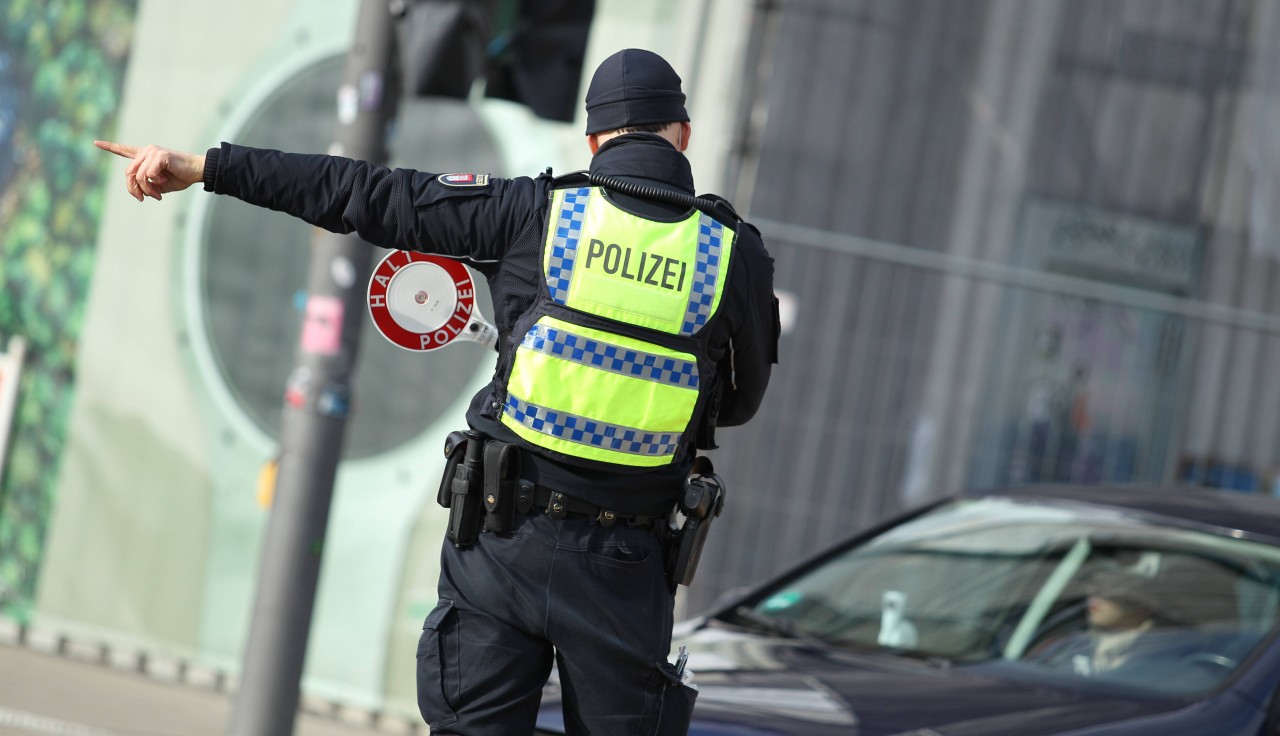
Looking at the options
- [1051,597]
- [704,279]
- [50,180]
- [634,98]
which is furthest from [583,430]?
[50,180]

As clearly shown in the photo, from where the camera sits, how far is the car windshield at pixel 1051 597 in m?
3.88

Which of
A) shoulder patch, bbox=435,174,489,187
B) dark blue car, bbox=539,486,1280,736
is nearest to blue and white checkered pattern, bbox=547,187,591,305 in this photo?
shoulder patch, bbox=435,174,489,187

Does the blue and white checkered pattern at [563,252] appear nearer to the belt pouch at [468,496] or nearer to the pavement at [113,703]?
the belt pouch at [468,496]

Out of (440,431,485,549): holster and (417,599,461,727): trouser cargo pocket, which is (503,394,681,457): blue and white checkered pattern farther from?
(417,599,461,727): trouser cargo pocket

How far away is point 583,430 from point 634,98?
63 centimetres

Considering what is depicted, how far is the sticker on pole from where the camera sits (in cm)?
307

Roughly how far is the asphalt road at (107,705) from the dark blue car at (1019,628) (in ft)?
8.75

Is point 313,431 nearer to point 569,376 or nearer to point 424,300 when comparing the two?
point 424,300

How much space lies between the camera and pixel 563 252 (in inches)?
109

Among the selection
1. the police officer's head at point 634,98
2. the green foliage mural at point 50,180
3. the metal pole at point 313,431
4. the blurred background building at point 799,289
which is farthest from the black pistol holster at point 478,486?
the green foliage mural at point 50,180

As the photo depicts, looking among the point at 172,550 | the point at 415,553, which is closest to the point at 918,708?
the point at 415,553

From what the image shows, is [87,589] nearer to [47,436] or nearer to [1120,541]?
[47,436]

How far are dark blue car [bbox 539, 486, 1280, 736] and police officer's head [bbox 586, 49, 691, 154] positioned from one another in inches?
49.6

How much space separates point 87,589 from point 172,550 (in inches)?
18.9
